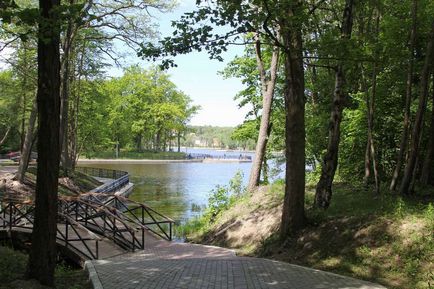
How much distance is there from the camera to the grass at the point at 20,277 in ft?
21.0

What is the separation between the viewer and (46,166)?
657 cm

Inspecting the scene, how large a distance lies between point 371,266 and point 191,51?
18.6 feet

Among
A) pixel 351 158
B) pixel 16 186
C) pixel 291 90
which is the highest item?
pixel 291 90

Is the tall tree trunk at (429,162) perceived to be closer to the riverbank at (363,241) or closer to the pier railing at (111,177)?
the riverbank at (363,241)

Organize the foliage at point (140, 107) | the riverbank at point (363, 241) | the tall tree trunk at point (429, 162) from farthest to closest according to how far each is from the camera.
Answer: the foliage at point (140, 107) → the tall tree trunk at point (429, 162) → the riverbank at point (363, 241)

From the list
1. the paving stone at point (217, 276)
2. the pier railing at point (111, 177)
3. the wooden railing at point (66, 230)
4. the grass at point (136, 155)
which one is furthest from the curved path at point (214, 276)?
the grass at point (136, 155)

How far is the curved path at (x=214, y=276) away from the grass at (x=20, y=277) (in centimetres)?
24

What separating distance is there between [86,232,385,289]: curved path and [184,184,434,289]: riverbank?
0.67 m

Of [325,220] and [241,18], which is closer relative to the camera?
[241,18]

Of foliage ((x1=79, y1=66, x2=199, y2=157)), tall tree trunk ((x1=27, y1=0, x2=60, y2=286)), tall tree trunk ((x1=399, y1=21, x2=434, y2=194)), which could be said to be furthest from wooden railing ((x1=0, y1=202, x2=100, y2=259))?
foliage ((x1=79, y1=66, x2=199, y2=157))

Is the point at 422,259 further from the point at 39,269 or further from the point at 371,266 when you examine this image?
the point at 39,269

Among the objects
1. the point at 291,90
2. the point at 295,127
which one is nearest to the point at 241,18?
the point at 291,90

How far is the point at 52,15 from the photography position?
230 inches

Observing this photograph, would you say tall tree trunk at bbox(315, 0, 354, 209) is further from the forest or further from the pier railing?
the pier railing
